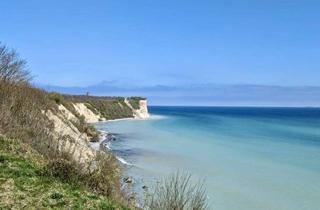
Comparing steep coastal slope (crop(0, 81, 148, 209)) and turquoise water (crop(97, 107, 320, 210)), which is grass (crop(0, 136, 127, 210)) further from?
turquoise water (crop(97, 107, 320, 210))

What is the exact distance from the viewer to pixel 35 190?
9.88 metres

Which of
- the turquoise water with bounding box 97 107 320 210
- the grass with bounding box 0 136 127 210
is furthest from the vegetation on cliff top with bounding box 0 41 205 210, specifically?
the turquoise water with bounding box 97 107 320 210

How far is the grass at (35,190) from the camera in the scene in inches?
359

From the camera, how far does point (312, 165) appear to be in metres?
31.5

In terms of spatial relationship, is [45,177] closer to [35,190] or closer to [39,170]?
[39,170]

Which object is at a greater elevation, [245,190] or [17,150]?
[17,150]

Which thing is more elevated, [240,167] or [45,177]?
[45,177]

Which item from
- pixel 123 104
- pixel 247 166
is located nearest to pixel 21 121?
pixel 247 166

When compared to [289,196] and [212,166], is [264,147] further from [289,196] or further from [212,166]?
[289,196]

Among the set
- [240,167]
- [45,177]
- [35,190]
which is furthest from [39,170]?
[240,167]

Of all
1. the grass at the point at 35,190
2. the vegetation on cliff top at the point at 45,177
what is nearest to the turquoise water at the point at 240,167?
the vegetation on cliff top at the point at 45,177

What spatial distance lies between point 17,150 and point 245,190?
1222 cm

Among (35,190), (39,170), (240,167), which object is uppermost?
(39,170)

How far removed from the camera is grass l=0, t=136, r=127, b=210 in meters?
9.11
